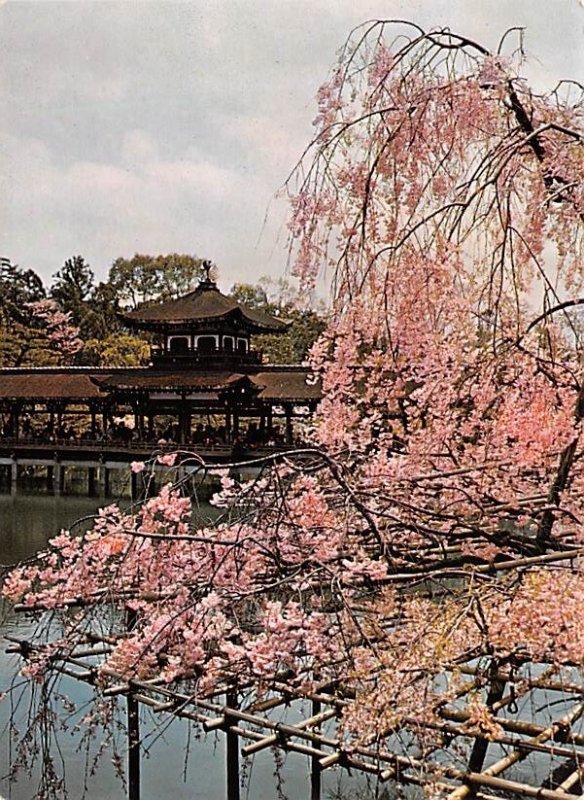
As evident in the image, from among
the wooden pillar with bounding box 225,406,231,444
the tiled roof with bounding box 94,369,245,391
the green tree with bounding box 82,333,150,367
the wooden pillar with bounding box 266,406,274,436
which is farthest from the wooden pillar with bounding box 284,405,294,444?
the green tree with bounding box 82,333,150,367

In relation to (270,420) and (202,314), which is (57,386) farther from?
(270,420)

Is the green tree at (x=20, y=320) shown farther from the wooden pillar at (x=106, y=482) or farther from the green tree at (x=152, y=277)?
the wooden pillar at (x=106, y=482)

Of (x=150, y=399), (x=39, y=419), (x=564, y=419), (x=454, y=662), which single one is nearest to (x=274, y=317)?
(x=150, y=399)

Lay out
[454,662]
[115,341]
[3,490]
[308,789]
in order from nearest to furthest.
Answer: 1. [454,662]
2. [308,789]
3. [3,490]
4. [115,341]

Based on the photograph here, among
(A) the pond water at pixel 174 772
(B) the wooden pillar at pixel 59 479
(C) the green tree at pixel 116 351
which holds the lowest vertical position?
(A) the pond water at pixel 174 772

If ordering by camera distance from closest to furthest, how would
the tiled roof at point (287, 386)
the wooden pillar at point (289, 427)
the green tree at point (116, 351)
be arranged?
the tiled roof at point (287, 386), the wooden pillar at point (289, 427), the green tree at point (116, 351)

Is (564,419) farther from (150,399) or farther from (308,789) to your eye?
(150,399)

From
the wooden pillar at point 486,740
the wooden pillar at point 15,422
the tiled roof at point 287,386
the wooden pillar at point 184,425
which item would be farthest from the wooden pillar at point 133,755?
the wooden pillar at point 15,422

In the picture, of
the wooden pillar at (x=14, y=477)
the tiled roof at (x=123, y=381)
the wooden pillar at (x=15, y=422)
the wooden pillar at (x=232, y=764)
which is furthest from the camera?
the wooden pillar at (x=15, y=422)
